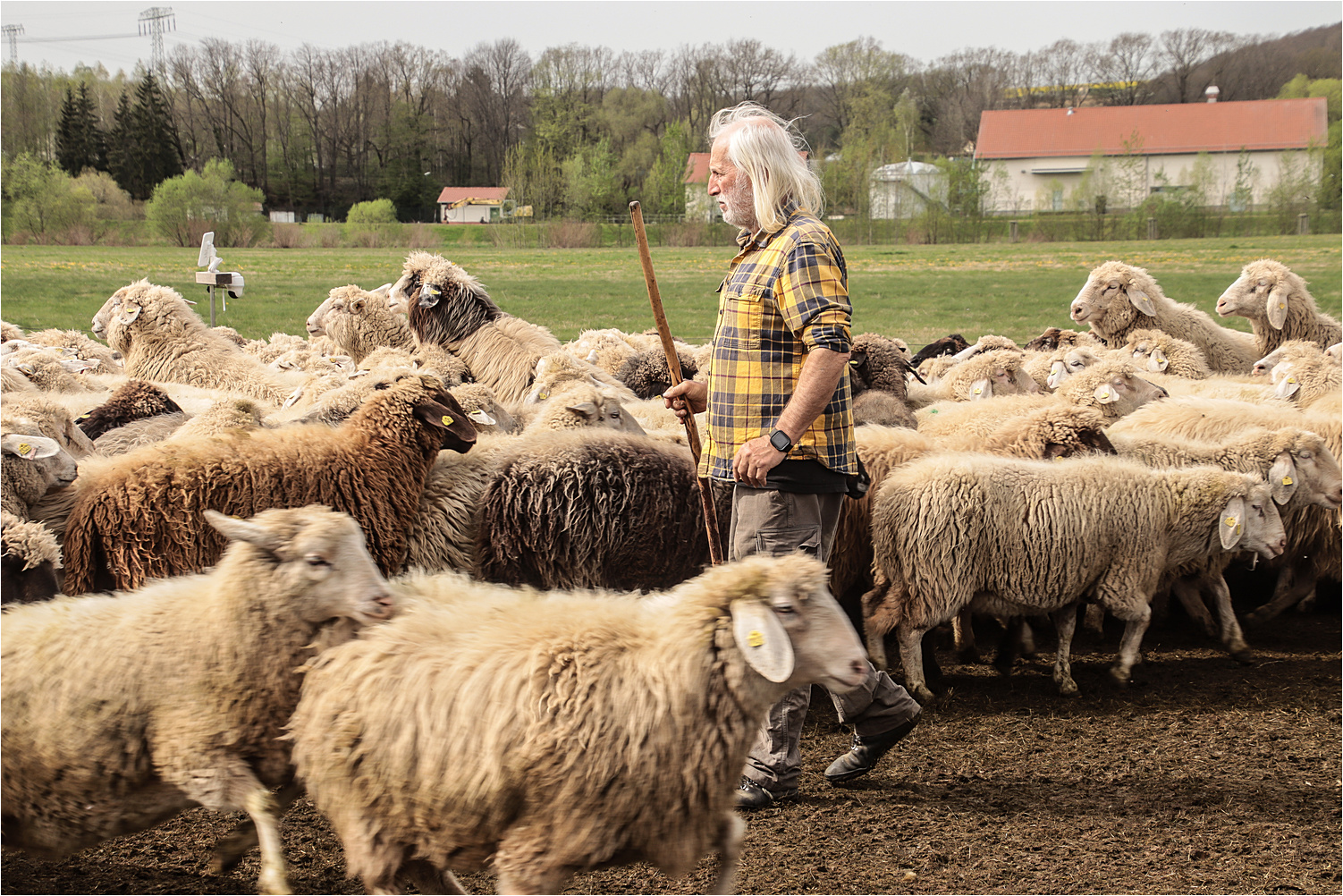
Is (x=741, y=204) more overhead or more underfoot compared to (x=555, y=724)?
more overhead

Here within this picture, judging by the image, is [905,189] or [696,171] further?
[905,189]

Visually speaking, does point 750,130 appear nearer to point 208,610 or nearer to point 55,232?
point 208,610

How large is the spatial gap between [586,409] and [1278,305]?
7284 millimetres

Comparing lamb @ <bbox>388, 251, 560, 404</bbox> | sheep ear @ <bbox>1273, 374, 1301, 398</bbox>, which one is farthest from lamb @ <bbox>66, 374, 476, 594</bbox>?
sheep ear @ <bbox>1273, 374, 1301, 398</bbox>

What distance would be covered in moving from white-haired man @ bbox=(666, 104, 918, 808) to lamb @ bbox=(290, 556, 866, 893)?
68cm

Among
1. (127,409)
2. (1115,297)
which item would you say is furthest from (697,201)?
(127,409)

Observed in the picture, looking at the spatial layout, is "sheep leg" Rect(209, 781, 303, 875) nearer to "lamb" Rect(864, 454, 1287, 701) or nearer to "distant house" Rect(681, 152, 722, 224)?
"lamb" Rect(864, 454, 1287, 701)

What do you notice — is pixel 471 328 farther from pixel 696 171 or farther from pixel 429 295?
pixel 696 171

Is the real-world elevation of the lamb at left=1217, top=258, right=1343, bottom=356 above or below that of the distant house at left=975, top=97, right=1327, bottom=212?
below

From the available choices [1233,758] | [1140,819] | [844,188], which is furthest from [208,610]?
[844,188]

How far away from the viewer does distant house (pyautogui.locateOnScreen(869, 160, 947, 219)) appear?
175 ft

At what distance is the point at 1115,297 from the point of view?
10141mm

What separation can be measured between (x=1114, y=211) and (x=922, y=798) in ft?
179

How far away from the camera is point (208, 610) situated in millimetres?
2770
